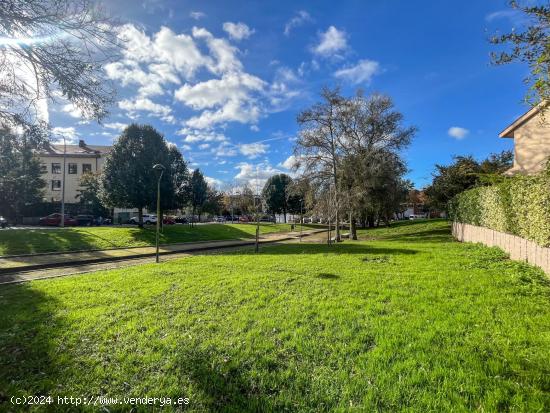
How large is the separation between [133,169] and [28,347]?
808 inches

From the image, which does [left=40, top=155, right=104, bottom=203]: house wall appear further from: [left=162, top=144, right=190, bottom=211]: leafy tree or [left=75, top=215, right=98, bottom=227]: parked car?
[left=162, top=144, right=190, bottom=211]: leafy tree

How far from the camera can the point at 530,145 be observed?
18734mm

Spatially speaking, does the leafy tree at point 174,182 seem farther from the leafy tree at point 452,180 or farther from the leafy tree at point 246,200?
the leafy tree at point 246,200

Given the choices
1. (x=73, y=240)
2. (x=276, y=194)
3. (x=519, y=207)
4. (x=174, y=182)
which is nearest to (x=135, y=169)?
(x=174, y=182)

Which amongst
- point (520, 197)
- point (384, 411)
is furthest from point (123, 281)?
point (520, 197)

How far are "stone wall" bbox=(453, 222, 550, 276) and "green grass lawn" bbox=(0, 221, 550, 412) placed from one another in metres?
0.52

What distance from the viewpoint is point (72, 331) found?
177 inches

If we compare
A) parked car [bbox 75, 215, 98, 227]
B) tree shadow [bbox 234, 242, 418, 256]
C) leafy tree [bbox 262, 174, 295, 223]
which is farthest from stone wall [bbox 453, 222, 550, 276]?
leafy tree [bbox 262, 174, 295, 223]

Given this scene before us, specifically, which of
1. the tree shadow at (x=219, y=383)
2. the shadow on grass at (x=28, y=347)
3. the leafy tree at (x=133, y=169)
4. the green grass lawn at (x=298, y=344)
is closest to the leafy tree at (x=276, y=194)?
the leafy tree at (x=133, y=169)

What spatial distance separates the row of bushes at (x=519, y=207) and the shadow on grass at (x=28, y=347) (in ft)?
31.1

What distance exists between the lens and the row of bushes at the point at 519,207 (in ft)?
22.7

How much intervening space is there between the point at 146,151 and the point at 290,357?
76.7ft

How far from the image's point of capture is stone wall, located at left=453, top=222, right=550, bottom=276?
278 inches

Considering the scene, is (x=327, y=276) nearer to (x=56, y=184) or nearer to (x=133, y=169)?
(x=133, y=169)
